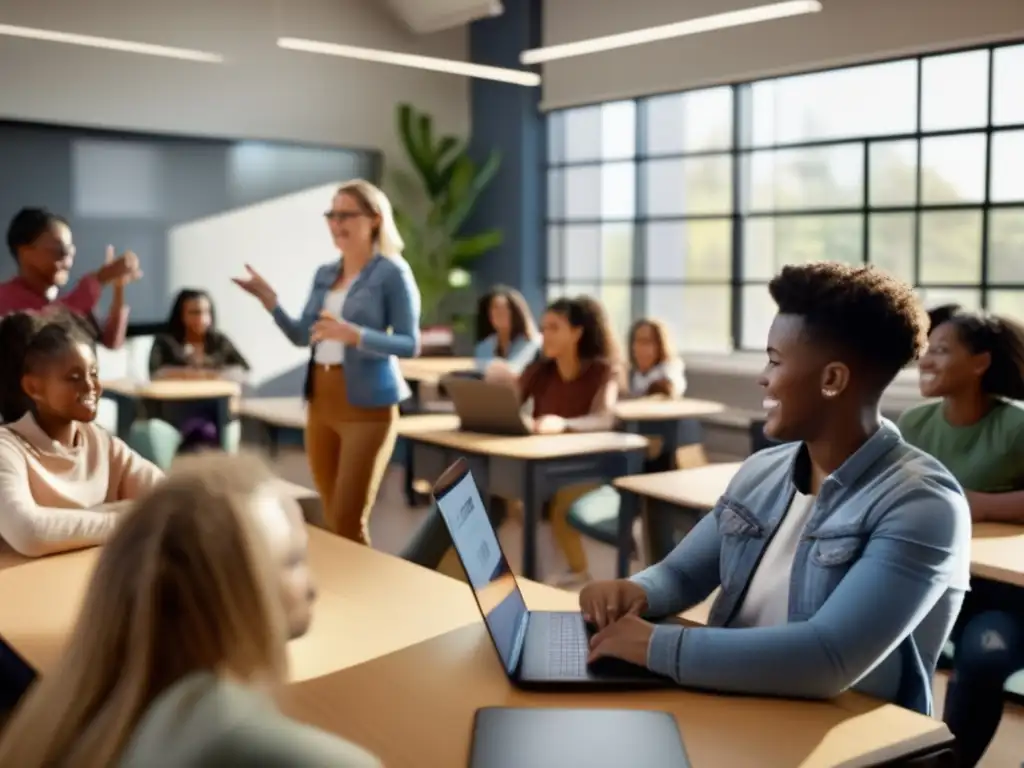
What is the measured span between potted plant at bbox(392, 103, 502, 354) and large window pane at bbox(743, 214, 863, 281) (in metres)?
1.96

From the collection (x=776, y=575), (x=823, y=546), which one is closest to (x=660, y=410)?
(x=776, y=575)

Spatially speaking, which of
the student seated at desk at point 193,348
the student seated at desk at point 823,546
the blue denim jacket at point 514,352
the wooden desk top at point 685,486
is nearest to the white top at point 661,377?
the blue denim jacket at point 514,352

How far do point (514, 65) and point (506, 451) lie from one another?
510 cm

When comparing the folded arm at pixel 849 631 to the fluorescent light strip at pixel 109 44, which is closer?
the folded arm at pixel 849 631

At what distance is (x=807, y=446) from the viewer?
1724 mm

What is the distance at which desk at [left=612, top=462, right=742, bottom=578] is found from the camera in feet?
9.90

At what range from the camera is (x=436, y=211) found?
8.05 metres

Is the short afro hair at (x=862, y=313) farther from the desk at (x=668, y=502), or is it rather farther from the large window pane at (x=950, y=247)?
the large window pane at (x=950, y=247)

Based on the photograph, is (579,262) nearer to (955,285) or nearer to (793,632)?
(955,285)

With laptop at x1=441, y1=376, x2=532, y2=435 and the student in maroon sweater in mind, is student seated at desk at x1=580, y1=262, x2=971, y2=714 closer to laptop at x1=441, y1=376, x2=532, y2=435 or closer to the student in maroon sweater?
laptop at x1=441, y1=376, x2=532, y2=435

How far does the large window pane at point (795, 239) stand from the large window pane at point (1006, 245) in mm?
749

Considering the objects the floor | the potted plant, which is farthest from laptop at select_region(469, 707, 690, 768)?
the potted plant

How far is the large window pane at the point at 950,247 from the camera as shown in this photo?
5984 millimetres

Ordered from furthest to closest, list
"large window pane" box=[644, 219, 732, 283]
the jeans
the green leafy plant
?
the green leafy plant
"large window pane" box=[644, 219, 732, 283]
the jeans
